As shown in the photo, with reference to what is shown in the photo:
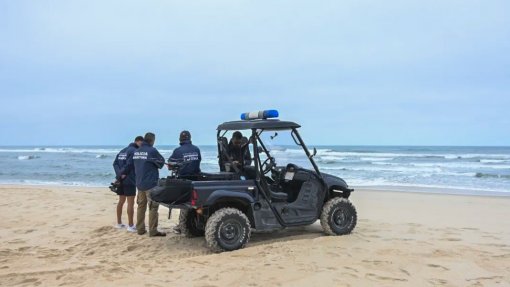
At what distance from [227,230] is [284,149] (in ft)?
5.60

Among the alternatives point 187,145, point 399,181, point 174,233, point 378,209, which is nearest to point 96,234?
point 174,233

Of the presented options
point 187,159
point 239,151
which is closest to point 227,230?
point 187,159

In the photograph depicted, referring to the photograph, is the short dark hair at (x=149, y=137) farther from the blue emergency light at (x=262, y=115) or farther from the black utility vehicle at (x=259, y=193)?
the blue emergency light at (x=262, y=115)

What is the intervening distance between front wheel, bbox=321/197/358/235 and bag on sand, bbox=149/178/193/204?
2.12 m

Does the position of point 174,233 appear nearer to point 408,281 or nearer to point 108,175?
Answer: point 408,281

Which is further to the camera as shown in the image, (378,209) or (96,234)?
(378,209)

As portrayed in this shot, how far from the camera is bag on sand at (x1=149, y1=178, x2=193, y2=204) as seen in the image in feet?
20.1

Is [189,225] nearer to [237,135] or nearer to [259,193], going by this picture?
[259,193]

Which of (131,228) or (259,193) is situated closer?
(259,193)

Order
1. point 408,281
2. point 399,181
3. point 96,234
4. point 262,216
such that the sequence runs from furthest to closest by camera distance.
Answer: point 399,181, point 96,234, point 262,216, point 408,281

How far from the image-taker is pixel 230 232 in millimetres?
6059

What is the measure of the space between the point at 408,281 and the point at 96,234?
4.93 meters

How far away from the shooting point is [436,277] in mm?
4844

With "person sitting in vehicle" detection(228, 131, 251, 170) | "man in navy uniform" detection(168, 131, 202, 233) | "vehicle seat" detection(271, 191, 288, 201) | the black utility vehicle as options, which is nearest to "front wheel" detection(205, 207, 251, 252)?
the black utility vehicle
